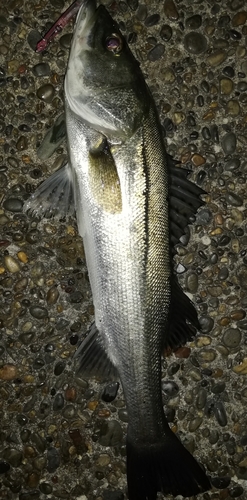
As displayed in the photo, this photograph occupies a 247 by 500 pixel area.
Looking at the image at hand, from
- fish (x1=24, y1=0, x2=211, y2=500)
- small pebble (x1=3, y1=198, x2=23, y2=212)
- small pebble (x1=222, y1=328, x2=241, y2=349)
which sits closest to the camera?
fish (x1=24, y1=0, x2=211, y2=500)

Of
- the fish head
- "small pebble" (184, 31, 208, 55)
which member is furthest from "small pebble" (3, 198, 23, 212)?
"small pebble" (184, 31, 208, 55)

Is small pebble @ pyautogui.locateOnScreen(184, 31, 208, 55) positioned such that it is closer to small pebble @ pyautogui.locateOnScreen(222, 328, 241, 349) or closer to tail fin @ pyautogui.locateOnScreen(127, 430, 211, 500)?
small pebble @ pyautogui.locateOnScreen(222, 328, 241, 349)

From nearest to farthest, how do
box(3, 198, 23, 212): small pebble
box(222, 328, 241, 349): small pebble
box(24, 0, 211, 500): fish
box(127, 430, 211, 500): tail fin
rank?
box(24, 0, 211, 500): fish → box(127, 430, 211, 500): tail fin → box(3, 198, 23, 212): small pebble → box(222, 328, 241, 349): small pebble

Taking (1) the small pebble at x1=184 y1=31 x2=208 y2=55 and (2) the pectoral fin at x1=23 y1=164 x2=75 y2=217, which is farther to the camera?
(1) the small pebble at x1=184 y1=31 x2=208 y2=55

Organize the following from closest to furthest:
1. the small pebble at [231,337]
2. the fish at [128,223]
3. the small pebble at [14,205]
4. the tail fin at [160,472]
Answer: the fish at [128,223] → the tail fin at [160,472] → the small pebble at [14,205] → the small pebble at [231,337]

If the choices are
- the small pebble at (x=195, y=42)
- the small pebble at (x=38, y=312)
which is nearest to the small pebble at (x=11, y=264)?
the small pebble at (x=38, y=312)

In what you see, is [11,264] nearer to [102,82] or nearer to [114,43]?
[102,82]

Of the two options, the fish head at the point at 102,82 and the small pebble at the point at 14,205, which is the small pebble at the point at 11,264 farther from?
the fish head at the point at 102,82

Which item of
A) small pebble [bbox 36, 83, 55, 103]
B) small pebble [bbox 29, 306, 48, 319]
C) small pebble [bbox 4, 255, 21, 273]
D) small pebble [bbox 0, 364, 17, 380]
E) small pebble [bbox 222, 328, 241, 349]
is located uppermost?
small pebble [bbox 36, 83, 55, 103]
